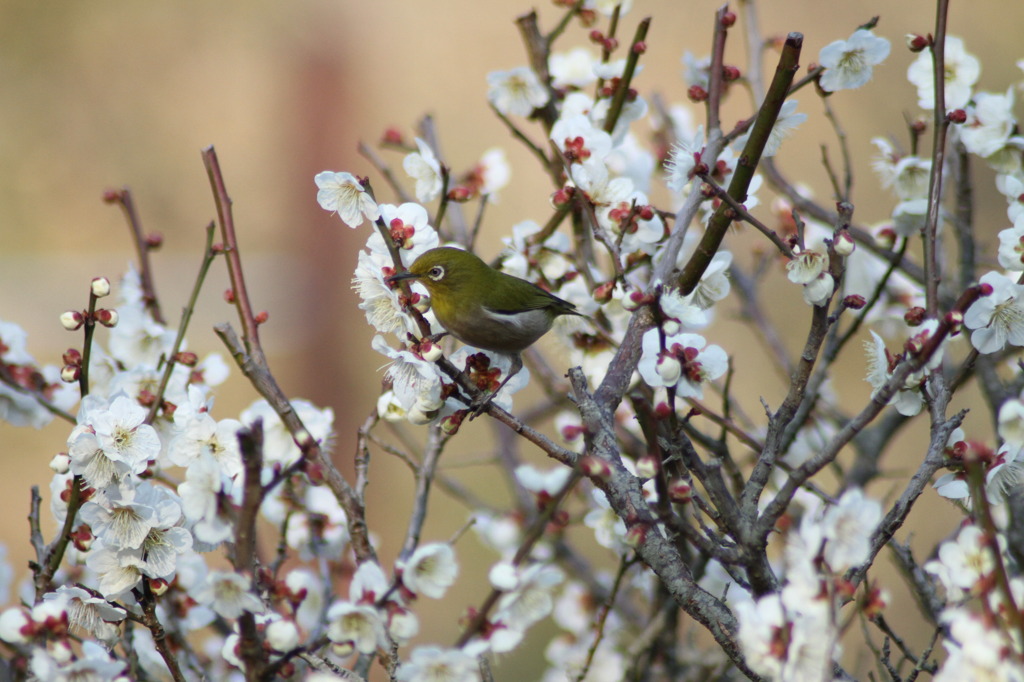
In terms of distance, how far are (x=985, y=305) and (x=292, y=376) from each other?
5.14 m

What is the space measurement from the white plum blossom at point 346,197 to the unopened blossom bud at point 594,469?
1.66 feet

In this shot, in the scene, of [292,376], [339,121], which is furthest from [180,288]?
[339,121]

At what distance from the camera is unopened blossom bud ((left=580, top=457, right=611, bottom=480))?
3.43 feet

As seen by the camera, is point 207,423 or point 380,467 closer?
point 207,423

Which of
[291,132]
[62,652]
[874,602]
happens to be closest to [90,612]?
[62,652]

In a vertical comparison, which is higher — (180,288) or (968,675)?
(180,288)

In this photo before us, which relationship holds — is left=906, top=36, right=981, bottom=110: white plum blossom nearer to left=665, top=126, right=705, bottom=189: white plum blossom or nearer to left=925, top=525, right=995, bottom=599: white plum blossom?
left=665, top=126, right=705, bottom=189: white plum blossom

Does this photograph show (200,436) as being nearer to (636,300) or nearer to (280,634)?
(280,634)

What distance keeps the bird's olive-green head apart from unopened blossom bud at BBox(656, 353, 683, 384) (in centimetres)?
52

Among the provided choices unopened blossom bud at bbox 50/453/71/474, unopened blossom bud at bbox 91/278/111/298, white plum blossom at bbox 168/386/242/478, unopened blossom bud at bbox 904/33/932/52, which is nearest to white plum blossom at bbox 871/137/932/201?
unopened blossom bud at bbox 904/33/932/52

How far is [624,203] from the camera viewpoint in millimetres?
1655

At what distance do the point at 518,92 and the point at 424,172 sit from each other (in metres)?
0.50

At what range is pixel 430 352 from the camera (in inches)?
49.1

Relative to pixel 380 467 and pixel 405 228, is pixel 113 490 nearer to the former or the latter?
pixel 405 228
